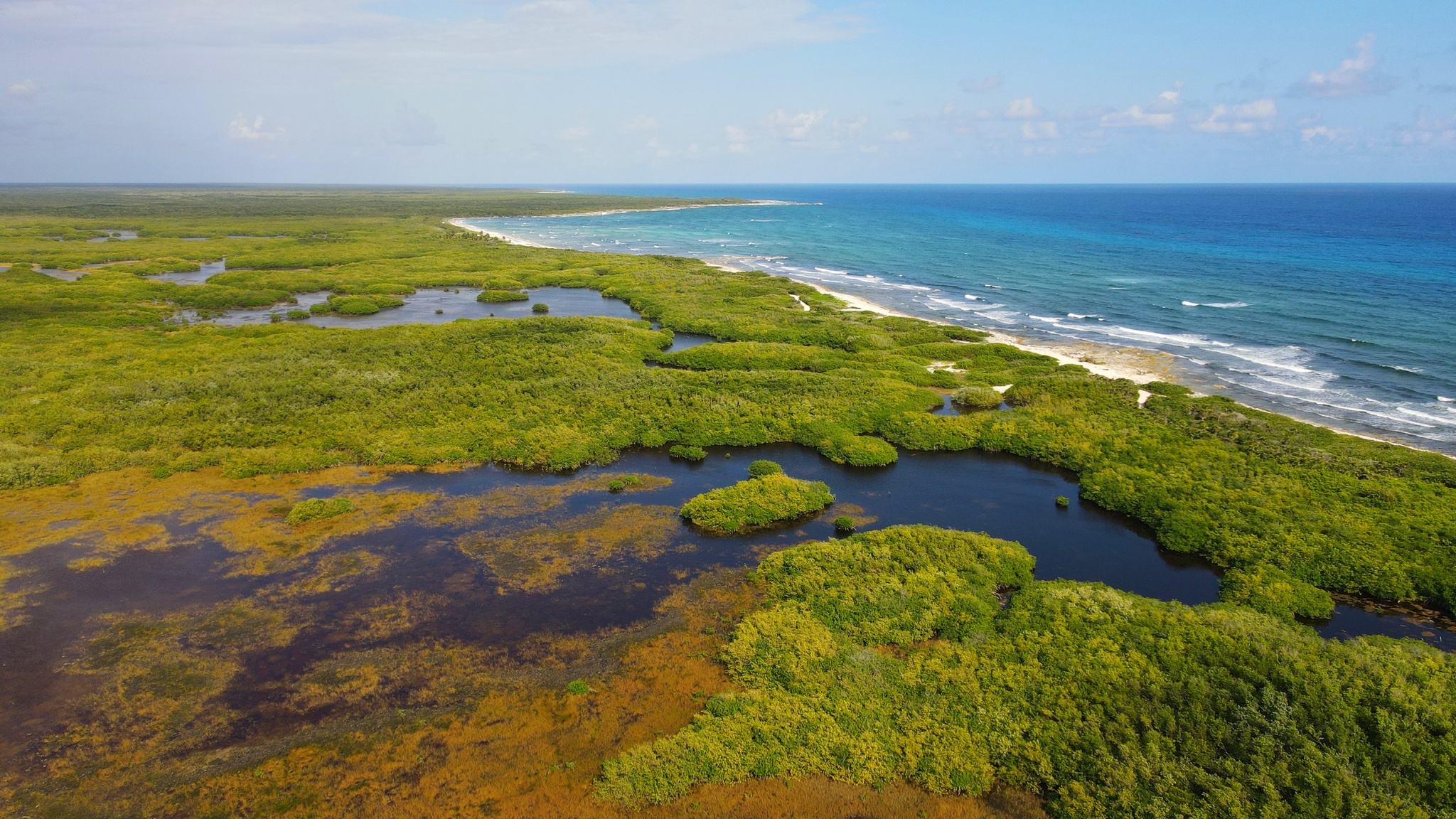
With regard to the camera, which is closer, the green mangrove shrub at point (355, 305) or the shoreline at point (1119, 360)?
the shoreline at point (1119, 360)

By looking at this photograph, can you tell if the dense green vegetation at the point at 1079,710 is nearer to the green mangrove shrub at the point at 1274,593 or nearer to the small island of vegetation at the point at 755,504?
the green mangrove shrub at the point at 1274,593

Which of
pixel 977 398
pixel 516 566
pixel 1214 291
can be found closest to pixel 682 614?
pixel 516 566

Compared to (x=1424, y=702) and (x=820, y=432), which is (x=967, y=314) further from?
(x=1424, y=702)

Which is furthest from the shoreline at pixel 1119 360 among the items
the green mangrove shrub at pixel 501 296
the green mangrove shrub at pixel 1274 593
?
the green mangrove shrub at pixel 501 296

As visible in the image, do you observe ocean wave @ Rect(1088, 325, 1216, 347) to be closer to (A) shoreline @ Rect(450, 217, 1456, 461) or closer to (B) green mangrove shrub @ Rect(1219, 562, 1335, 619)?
(A) shoreline @ Rect(450, 217, 1456, 461)

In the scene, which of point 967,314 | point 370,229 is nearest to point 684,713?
point 967,314

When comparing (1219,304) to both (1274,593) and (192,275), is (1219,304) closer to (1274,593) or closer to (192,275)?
(1274,593)

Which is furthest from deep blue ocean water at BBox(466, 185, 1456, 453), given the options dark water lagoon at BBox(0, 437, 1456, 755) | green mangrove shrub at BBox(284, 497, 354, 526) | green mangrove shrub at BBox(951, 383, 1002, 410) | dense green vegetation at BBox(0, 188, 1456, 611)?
green mangrove shrub at BBox(284, 497, 354, 526)
